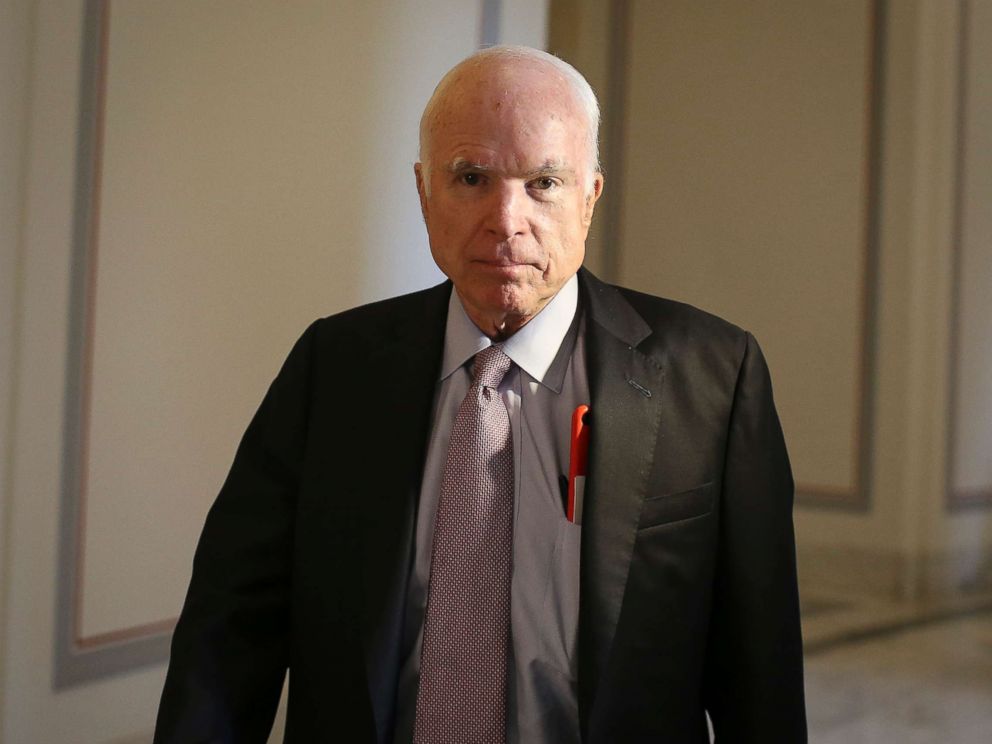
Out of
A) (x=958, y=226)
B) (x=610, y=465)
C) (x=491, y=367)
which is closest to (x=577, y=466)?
(x=610, y=465)

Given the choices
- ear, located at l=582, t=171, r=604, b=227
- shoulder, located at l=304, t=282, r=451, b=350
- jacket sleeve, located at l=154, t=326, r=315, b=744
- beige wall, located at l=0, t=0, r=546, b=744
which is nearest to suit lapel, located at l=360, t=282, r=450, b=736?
shoulder, located at l=304, t=282, r=451, b=350

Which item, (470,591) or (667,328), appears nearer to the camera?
(470,591)

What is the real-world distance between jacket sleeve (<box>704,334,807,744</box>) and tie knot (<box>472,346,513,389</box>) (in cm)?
29

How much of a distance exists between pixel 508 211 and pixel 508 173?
4cm

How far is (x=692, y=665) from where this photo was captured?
1.28 meters

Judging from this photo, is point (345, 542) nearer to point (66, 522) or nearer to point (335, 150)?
point (66, 522)

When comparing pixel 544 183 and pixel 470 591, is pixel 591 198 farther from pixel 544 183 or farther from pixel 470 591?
pixel 470 591

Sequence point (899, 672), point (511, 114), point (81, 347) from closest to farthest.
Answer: point (511, 114)
point (81, 347)
point (899, 672)

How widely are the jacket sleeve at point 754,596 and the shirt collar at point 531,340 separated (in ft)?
0.74

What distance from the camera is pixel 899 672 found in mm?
4062

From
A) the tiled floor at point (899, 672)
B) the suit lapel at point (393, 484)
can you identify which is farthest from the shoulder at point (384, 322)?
the tiled floor at point (899, 672)

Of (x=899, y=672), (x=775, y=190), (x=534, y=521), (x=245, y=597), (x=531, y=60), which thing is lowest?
(x=899, y=672)

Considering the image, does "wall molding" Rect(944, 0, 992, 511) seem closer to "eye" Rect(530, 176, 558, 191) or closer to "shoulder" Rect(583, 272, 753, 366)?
"shoulder" Rect(583, 272, 753, 366)

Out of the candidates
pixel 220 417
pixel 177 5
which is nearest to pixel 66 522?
pixel 220 417
